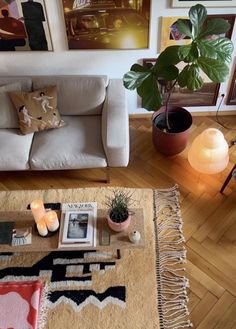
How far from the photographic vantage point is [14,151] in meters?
2.34

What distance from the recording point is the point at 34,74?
2.72 metres

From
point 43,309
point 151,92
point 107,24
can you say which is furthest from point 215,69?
point 43,309

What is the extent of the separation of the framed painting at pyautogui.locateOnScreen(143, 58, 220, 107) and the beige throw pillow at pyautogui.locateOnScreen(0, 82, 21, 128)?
1243 millimetres

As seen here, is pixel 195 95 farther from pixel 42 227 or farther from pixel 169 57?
pixel 42 227

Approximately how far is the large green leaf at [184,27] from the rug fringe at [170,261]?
1.14 meters

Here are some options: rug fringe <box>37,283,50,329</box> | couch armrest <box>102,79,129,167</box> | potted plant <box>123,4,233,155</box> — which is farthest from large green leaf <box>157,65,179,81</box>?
rug fringe <box>37,283,50,329</box>

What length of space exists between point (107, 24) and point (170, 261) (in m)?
1.77

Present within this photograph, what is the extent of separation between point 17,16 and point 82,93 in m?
0.71

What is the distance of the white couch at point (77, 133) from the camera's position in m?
2.32

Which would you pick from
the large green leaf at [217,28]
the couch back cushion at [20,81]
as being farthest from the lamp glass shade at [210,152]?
the couch back cushion at [20,81]

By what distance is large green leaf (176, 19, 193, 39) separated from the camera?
2045mm

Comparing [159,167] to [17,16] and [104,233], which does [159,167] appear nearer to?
[104,233]

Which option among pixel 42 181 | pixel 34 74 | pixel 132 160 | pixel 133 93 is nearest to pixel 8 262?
pixel 42 181

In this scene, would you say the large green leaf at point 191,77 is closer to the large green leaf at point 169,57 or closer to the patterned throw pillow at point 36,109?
the large green leaf at point 169,57
